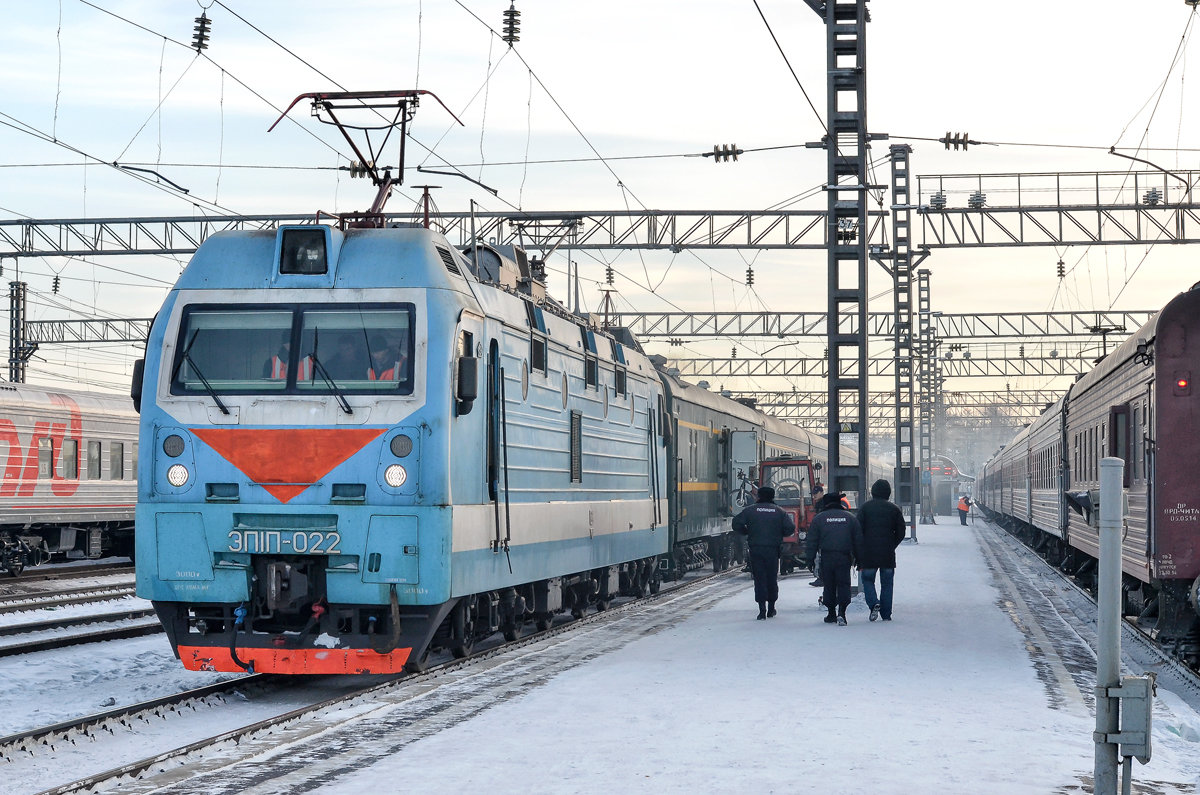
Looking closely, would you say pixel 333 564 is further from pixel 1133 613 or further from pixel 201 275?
pixel 1133 613

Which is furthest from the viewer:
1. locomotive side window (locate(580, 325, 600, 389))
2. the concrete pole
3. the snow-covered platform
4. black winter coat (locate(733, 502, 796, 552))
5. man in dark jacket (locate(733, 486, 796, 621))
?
black winter coat (locate(733, 502, 796, 552))

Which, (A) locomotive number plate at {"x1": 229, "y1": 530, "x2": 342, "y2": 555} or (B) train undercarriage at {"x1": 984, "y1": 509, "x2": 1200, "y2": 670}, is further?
(B) train undercarriage at {"x1": 984, "y1": 509, "x2": 1200, "y2": 670}

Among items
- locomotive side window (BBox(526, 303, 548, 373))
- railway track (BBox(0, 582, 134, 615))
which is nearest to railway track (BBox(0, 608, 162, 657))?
railway track (BBox(0, 582, 134, 615))

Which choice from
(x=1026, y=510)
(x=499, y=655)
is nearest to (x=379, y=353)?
(x=499, y=655)

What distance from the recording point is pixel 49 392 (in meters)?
29.5

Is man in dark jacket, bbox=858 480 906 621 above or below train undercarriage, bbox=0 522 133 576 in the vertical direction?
above

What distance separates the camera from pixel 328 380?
1146cm

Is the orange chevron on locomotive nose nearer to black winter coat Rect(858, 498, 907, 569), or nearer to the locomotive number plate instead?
the locomotive number plate

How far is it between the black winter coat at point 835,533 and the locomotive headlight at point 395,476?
7.60m

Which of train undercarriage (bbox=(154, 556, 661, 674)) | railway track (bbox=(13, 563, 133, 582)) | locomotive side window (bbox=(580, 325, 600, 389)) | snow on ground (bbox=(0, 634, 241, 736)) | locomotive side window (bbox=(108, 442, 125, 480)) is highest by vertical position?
locomotive side window (bbox=(580, 325, 600, 389))

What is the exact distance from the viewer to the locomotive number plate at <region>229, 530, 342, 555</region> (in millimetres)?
11133

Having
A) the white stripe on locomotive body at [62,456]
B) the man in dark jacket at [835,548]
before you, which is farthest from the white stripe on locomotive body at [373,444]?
the white stripe on locomotive body at [62,456]

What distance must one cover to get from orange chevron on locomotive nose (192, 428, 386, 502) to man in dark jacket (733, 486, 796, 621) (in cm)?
760

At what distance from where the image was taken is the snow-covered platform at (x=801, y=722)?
311 inches
